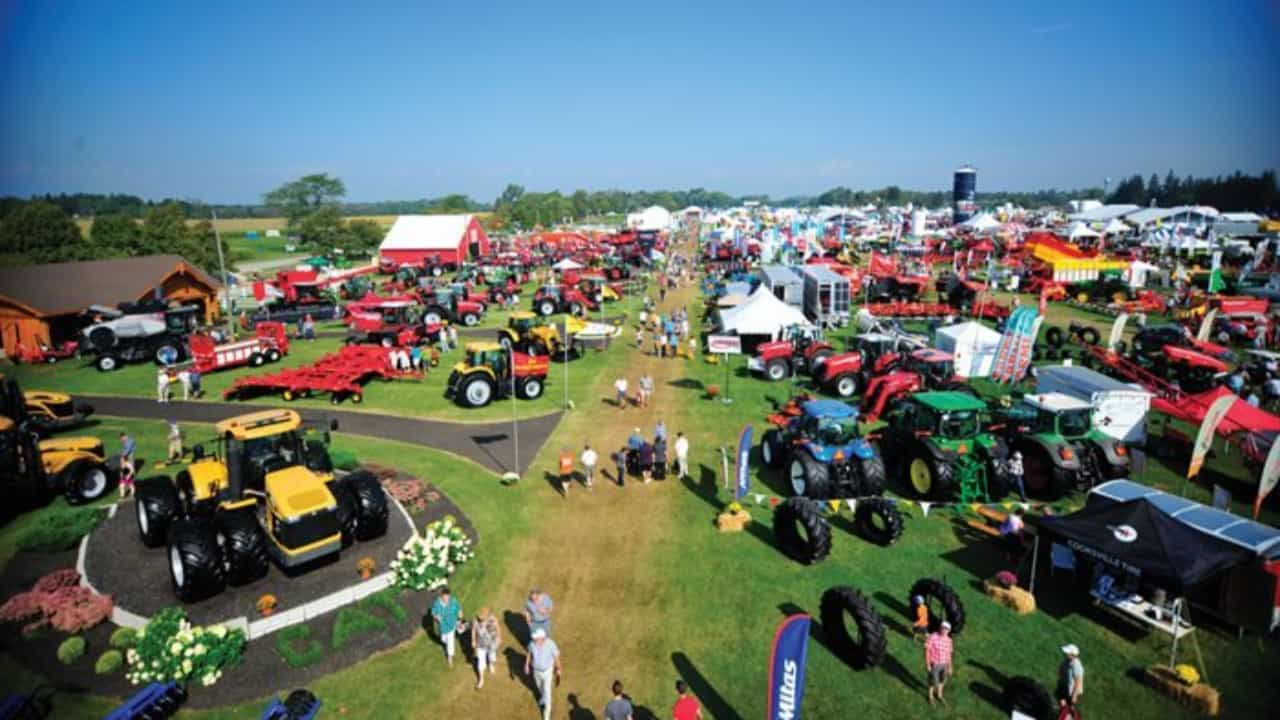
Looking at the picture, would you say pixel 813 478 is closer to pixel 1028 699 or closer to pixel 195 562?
pixel 1028 699

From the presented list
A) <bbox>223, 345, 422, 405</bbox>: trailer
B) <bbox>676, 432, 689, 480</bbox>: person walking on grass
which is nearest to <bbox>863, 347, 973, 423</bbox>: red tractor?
→ <bbox>676, 432, 689, 480</bbox>: person walking on grass

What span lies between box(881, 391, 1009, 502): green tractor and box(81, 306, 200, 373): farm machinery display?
25710 millimetres

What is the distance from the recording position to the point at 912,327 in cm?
3069

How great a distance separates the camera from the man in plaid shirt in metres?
7.57

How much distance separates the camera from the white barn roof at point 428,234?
5272 cm

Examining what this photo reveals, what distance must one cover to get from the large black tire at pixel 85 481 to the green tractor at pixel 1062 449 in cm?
1870

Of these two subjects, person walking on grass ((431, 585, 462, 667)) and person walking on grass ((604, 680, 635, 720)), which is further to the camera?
person walking on grass ((431, 585, 462, 667))

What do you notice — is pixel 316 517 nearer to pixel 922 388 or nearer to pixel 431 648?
pixel 431 648

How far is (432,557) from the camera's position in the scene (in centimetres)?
1021

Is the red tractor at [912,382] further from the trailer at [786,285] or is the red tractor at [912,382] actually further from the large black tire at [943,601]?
the trailer at [786,285]

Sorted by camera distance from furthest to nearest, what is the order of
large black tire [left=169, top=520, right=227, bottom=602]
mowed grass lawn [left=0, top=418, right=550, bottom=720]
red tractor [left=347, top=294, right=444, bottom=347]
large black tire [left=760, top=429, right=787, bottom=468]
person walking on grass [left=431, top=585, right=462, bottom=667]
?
1. red tractor [left=347, top=294, right=444, bottom=347]
2. large black tire [left=760, top=429, right=787, bottom=468]
3. large black tire [left=169, top=520, right=227, bottom=602]
4. person walking on grass [left=431, top=585, right=462, bottom=667]
5. mowed grass lawn [left=0, top=418, right=550, bottom=720]

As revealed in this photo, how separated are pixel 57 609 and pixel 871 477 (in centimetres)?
1284

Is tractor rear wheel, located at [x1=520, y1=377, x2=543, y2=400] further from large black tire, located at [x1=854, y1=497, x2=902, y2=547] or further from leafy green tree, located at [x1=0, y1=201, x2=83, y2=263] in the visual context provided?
leafy green tree, located at [x1=0, y1=201, x2=83, y2=263]

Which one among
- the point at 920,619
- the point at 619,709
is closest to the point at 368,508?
the point at 619,709
